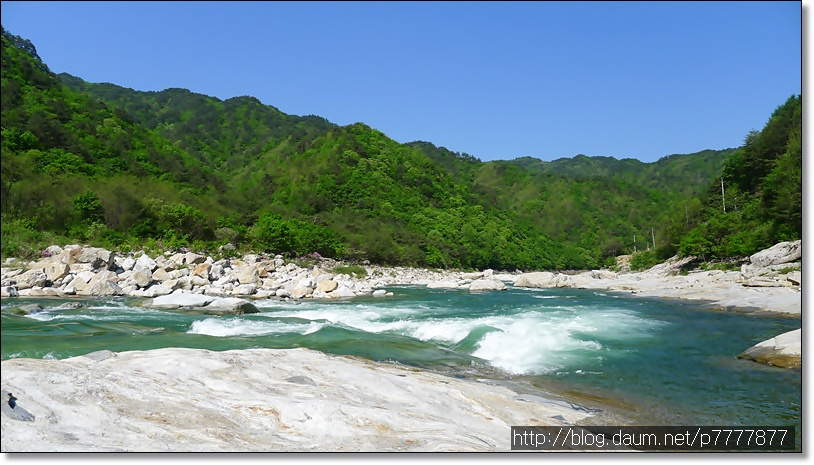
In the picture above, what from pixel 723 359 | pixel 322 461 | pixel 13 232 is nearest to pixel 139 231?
pixel 13 232

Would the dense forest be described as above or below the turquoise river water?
above

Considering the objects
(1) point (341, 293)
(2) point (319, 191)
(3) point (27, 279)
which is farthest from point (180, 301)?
(2) point (319, 191)

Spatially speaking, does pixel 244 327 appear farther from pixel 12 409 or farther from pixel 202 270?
pixel 202 270

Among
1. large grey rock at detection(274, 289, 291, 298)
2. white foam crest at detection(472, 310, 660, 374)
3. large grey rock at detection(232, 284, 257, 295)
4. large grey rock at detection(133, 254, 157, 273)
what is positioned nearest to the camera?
white foam crest at detection(472, 310, 660, 374)

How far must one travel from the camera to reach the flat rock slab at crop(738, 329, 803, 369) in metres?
8.27

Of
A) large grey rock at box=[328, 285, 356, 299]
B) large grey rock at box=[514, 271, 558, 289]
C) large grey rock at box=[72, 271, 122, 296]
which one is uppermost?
large grey rock at box=[72, 271, 122, 296]

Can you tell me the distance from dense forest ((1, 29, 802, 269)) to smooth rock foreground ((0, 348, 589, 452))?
1208 mm

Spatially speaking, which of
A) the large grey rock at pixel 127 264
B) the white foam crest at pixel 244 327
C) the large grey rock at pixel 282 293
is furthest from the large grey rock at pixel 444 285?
the white foam crest at pixel 244 327

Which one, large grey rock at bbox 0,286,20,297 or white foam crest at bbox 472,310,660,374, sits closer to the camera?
large grey rock at bbox 0,286,20,297

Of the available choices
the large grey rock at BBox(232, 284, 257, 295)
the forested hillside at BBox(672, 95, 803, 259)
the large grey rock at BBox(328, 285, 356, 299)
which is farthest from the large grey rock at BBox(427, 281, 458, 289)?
the forested hillside at BBox(672, 95, 803, 259)

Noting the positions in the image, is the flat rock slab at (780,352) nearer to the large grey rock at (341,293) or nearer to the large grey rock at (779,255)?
the large grey rock at (341,293)

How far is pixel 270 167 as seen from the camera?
274ft

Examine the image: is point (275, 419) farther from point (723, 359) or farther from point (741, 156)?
point (741, 156)

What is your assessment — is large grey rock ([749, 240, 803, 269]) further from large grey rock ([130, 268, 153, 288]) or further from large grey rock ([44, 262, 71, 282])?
large grey rock ([130, 268, 153, 288])
